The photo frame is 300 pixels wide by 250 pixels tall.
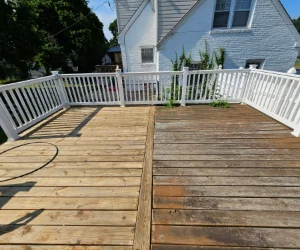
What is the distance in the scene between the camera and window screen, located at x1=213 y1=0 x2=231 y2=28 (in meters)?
4.93

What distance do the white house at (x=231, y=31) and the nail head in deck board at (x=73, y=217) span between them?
220 inches

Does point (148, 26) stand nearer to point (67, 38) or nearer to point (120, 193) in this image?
point (120, 193)

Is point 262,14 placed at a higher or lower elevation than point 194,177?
higher

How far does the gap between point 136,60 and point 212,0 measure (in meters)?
3.88

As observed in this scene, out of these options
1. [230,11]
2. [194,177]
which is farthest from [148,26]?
[194,177]

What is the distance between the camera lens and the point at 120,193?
1.52 meters

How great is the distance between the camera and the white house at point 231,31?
491 centimetres

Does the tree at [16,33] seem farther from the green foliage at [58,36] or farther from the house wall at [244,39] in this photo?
the house wall at [244,39]

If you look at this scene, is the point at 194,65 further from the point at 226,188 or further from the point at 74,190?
the point at 74,190

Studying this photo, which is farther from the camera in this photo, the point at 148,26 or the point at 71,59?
the point at 71,59

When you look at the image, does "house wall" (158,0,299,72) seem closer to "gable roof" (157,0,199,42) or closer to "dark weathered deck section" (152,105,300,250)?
"gable roof" (157,0,199,42)

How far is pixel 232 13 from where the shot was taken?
16.3ft

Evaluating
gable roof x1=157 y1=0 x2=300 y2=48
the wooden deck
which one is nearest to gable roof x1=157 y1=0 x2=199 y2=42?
gable roof x1=157 y1=0 x2=300 y2=48

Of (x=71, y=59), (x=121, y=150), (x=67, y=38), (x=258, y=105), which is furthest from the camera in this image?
(x=71, y=59)
